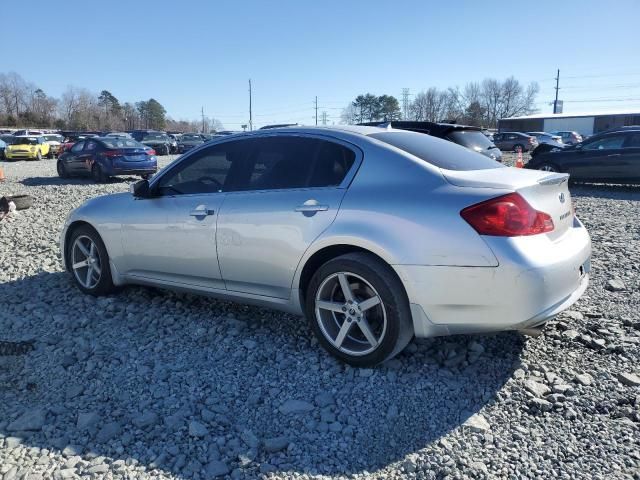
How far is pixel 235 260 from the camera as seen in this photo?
12.5ft

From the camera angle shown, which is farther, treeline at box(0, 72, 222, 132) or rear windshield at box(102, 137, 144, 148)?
treeline at box(0, 72, 222, 132)

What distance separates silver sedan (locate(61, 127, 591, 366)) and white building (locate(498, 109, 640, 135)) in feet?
218

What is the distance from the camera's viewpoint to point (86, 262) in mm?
4918

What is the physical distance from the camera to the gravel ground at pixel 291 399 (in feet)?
8.15

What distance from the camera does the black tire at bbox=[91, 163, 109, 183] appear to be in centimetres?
1587

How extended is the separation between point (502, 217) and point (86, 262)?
387 cm

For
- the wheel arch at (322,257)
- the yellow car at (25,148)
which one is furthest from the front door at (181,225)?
the yellow car at (25,148)

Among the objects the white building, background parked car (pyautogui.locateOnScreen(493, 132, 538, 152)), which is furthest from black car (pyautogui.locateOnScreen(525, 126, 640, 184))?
the white building

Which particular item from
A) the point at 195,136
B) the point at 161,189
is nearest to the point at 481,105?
the point at 195,136

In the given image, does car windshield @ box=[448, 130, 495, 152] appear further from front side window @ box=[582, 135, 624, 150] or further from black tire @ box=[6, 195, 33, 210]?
black tire @ box=[6, 195, 33, 210]

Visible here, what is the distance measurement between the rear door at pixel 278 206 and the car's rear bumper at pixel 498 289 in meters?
0.73

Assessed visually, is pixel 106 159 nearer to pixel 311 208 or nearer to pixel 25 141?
pixel 311 208

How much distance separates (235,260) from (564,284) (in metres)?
2.23

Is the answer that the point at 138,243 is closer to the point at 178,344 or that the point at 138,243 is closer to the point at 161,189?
the point at 161,189
